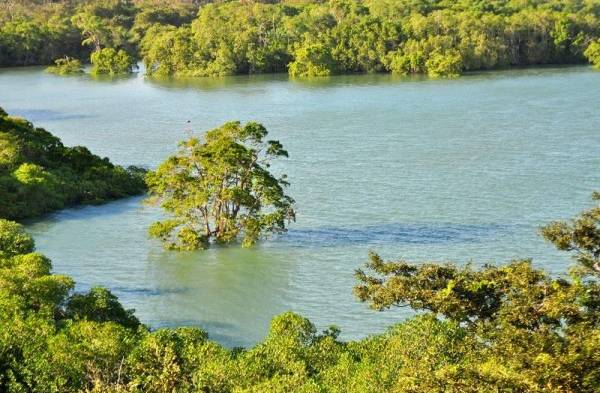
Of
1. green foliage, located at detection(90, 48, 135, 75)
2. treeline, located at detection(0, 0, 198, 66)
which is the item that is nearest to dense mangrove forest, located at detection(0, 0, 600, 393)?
green foliage, located at detection(90, 48, 135, 75)

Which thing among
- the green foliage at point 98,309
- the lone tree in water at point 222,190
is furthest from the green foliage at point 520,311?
the lone tree in water at point 222,190

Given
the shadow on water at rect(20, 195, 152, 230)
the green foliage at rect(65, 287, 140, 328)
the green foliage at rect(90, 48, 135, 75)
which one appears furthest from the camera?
the green foliage at rect(90, 48, 135, 75)

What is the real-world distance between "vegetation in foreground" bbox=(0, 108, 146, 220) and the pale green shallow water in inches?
35.9

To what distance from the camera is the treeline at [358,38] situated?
74.0 meters

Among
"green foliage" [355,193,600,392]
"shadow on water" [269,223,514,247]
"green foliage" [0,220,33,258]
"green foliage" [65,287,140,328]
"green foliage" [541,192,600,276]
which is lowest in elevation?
"shadow on water" [269,223,514,247]

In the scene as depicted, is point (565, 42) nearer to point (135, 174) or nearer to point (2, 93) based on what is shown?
point (2, 93)

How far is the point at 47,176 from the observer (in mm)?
30609

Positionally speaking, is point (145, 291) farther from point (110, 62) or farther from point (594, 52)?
point (110, 62)

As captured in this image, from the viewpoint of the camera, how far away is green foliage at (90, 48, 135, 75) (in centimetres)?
8081

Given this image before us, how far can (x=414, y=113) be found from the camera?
4972cm

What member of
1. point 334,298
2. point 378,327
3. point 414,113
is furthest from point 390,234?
point 414,113

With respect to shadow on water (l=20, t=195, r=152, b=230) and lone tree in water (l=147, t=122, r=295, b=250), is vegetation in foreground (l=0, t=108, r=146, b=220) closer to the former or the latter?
shadow on water (l=20, t=195, r=152, b=230)

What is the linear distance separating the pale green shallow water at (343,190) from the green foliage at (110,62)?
63.0 feet

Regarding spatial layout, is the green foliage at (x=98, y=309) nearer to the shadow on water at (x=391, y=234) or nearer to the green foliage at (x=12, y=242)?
the green foliage at (x=12, y=242)
